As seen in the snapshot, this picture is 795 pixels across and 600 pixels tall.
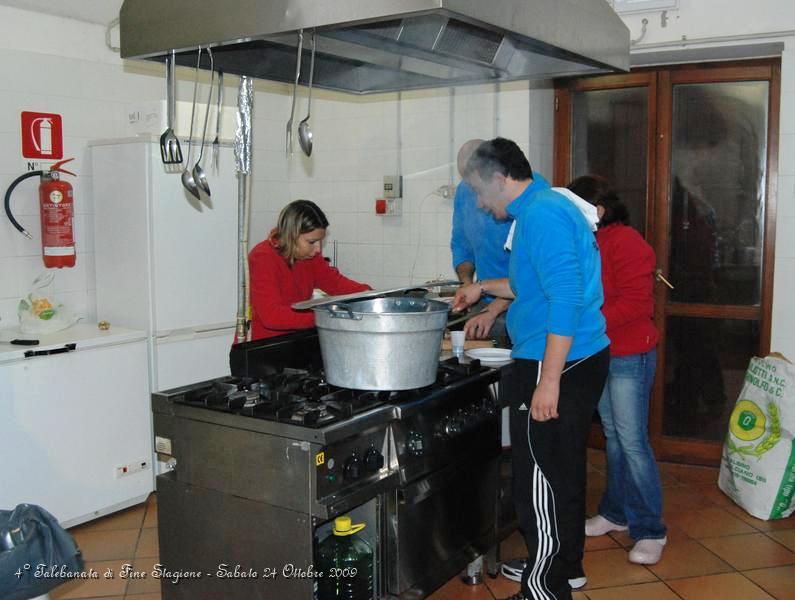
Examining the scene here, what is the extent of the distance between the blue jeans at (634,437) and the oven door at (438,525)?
63 centimetres

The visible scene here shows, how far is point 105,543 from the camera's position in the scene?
366 cm

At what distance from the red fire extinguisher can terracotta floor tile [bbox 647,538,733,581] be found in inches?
118

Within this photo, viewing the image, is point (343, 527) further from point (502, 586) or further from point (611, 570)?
point (611, 570)

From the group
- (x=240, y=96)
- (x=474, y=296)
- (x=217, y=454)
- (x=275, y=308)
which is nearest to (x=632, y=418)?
(x=474, y=296)

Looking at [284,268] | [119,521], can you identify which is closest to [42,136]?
[284,268]

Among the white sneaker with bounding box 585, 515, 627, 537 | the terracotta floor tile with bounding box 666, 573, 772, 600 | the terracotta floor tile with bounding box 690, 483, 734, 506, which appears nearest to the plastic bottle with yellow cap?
the terracotta floor tile with bounding box 666, 573, 772, 600

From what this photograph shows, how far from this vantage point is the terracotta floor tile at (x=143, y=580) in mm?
3215

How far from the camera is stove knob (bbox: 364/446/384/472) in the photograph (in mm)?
2396

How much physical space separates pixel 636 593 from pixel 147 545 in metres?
2.04

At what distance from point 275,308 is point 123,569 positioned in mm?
1252

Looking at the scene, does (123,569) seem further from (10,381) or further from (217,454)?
(217,454)

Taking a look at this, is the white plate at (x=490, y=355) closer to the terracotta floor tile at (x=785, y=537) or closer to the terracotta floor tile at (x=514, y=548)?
the terracotta floor tile at (x=514, y=548)

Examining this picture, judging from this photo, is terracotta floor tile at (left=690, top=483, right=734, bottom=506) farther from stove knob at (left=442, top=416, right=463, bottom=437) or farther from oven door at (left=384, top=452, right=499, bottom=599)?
stove knob at (left=442, top=416, right=463, bottom=437)

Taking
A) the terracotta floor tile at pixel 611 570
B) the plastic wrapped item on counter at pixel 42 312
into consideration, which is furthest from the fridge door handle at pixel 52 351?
the terracotta floor tile at pixel 611 570
